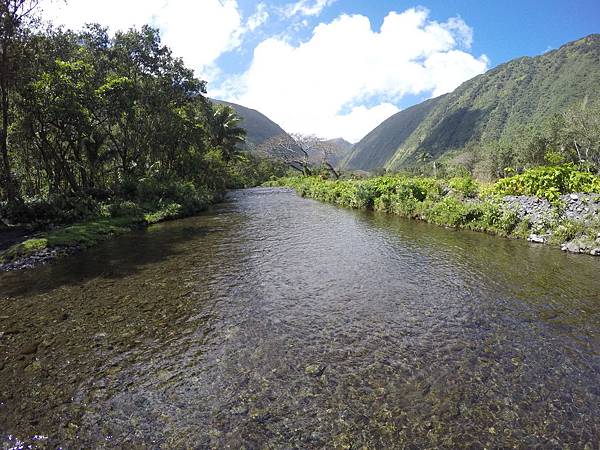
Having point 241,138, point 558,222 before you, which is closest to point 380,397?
point 558,222

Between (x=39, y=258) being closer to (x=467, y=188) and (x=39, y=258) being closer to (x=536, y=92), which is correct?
(x=467, y=188)

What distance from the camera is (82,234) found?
1800 cm

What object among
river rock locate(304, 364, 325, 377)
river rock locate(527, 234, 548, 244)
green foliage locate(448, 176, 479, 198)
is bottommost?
river rock locate(304, 364, 325, 377)

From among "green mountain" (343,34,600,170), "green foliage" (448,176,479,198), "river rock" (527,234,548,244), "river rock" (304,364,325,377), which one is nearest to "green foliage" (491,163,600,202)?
"river rock" (527,234,548,244)

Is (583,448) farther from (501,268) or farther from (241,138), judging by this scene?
(241,138)

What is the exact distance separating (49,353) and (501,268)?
14308 mm

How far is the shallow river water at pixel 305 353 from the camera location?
210 inches

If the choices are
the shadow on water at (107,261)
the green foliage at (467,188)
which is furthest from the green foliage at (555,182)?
the shadow on water at (107,261)

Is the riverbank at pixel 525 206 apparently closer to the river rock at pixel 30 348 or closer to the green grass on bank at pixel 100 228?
the green grass on bank at pixel 100 228

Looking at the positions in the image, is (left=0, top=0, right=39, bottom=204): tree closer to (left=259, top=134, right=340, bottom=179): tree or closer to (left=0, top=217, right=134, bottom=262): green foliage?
(left=0, top=217, right=134, bottom=262): green foliage

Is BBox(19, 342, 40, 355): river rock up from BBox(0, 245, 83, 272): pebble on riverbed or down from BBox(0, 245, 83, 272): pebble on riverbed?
down

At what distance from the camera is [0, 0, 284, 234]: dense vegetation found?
20078mm

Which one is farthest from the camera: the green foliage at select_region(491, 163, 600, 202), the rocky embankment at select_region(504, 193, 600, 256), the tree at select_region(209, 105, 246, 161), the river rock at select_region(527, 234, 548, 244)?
the tree at select_region(209, 105, 246, 161)

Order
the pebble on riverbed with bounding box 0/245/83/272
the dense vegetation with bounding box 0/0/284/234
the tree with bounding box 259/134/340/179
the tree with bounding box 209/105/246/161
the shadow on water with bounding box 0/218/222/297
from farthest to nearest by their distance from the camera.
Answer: the tree with bounding box 259/134/340/179
the tree with bounding box 209/105/246/161
the dense vegetation with bounding box 0/0/284/234
the pebble on riverbed with bounding box 0/245/83/272
the shadow on water with bounding box 0/218/222/297
